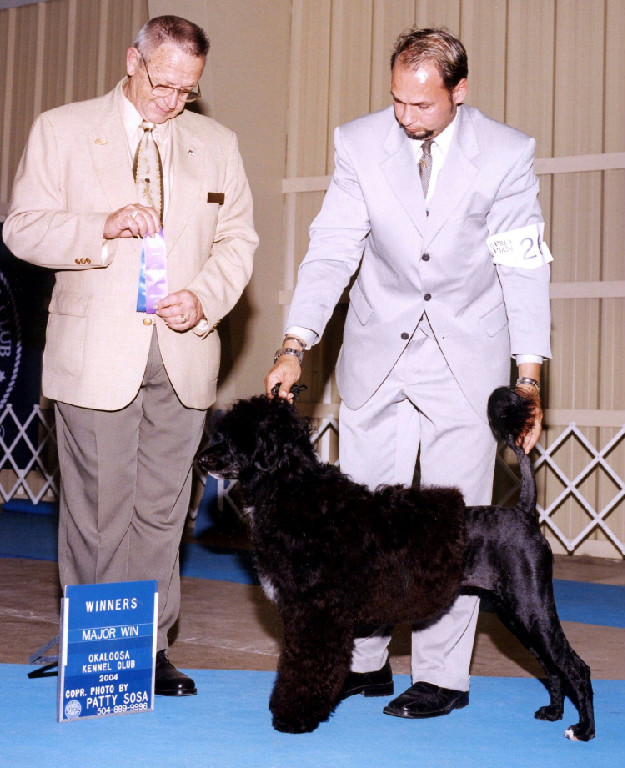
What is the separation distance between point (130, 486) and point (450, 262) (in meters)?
1.11

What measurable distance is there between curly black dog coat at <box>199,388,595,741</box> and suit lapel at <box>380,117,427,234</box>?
546 millimetres

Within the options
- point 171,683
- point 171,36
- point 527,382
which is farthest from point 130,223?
point 171,683

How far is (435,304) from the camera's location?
2.64 m

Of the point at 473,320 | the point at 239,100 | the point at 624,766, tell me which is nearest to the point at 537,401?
the point at 473,320

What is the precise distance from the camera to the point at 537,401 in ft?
8.23

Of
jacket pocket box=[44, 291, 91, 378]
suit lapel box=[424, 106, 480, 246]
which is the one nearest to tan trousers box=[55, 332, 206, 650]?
jacket pocket box=[44, 291, 91, 378]

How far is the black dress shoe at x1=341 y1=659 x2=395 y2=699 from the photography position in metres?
2.79

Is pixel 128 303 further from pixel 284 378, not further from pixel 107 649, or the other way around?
pixel 107 649

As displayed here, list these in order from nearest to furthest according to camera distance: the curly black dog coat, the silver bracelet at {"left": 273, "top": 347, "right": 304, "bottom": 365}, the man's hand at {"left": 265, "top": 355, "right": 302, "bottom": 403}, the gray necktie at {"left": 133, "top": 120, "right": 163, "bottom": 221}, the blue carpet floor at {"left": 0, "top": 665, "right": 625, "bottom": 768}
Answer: the blue carpet floor at {"left": 0, "top": 665, "right": 625, "bottom": 768}
the curly black dog coat
the man's hand at {"left": 265, "top": 355, "right": 302, "bottom": 403}
the silver bracelet at {"left": 273, "top": 347, "right": 304, "bottom": 365}
the gray necktie at {"left": 133, "top": 120, "right": 163, "bottom": 221}

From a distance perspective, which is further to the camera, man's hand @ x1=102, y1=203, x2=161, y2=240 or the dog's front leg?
man's hand @ x1=102, y1=203, x2=161, y2=240

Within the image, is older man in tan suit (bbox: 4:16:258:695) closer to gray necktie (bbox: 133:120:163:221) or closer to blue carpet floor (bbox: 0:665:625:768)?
gray necktie (bbox: 133:120:163:221)

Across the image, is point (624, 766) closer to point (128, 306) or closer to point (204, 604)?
point (128, 306)

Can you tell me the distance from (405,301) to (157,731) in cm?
130

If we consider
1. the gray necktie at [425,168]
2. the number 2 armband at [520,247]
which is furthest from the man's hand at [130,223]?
the number 2 armband at [520,247]
